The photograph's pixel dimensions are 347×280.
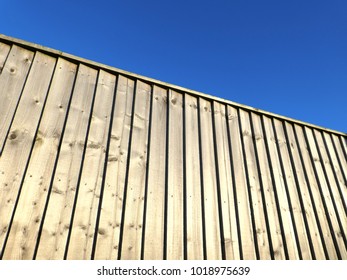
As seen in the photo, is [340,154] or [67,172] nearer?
[67,172]

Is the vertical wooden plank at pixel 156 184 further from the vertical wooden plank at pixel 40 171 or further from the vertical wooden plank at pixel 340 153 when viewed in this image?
the vertical wooden plank at pixel 340 153

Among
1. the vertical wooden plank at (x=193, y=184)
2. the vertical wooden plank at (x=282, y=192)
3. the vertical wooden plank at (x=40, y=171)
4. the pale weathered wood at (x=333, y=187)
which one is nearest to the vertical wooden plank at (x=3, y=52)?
the vertical wooden plank at (x=40, y=171)

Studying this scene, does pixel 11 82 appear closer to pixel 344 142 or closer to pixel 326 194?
pixel 326 194

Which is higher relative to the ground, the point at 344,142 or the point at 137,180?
the point at 344,142

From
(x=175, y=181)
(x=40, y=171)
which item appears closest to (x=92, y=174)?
(x=40, y=171)

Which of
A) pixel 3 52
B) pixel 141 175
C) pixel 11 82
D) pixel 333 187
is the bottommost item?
pixel 141 175

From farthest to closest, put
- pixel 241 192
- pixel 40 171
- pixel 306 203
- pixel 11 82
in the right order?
pixel 306 203, pixel 241 192, pixel 11 82, pixel 40 171

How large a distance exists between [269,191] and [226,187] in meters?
0.52

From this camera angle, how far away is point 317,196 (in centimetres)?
285

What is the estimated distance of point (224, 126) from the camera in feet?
9.50

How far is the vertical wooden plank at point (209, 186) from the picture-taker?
2061 mm

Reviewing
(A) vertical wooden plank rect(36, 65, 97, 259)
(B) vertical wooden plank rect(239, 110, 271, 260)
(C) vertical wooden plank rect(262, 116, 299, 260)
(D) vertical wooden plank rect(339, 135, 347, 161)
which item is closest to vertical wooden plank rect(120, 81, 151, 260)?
(A) vertical wooden plank rect(36, 65, 97, 259)

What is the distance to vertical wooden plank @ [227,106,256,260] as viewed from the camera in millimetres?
2184

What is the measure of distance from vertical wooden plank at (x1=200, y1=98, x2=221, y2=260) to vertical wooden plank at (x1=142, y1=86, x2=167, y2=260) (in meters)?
0.41
